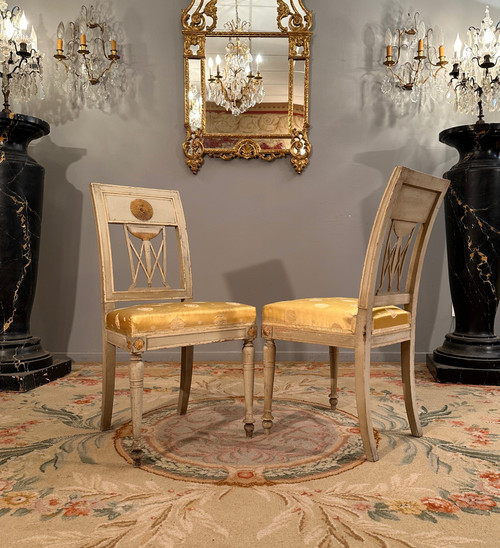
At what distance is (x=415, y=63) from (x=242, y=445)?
279 cm

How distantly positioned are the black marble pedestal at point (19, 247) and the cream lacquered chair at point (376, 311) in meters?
1.55

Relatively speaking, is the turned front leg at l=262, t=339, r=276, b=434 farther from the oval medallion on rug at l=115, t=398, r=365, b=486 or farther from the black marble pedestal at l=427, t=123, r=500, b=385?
the black marble pedestal at l=427, t=123, r=500, b=385

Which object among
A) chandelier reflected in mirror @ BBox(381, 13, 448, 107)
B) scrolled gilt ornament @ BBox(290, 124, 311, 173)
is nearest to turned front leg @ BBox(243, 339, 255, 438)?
scrolled gilt ornament @ BBox(290, 124, 311, 173)

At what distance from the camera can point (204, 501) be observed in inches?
56.6

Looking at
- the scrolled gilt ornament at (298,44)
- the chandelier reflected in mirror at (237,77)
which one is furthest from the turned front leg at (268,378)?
the scrolled gilt ornament at (298,44)

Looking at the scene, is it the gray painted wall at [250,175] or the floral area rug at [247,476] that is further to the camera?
the gray painted wall at [250,175]

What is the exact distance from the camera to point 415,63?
3.41 m

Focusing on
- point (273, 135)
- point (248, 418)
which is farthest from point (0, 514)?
point (273, 135)

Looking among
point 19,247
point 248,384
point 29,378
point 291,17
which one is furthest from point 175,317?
point 291,17

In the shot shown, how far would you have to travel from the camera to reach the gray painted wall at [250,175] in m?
3.44

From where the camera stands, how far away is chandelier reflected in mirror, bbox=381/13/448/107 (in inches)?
134

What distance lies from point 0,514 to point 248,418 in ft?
2.86

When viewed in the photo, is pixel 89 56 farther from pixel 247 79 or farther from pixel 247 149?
pixel 247 149

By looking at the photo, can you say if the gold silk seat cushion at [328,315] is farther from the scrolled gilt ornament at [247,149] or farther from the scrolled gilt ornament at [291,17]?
the scrolled gilt ornament at [291,17]
